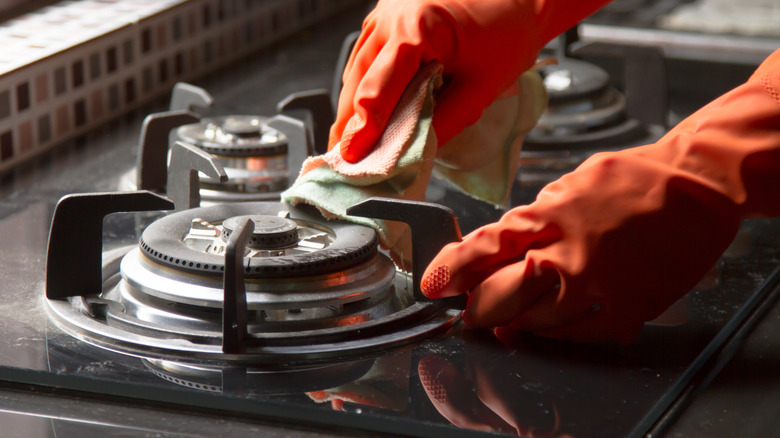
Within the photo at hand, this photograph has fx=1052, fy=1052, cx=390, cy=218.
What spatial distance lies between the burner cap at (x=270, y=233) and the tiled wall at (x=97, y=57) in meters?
0.47

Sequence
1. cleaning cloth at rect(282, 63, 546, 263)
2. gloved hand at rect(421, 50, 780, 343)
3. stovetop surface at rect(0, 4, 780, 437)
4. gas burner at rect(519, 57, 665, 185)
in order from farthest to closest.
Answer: gas burner at rect(519, 57, 665, 185), cleaning cloth at rect(282, 63, 546, 263), gloved hand at rect(421, 50, 780, 343), stovetop surface at rect(0, 4, 780, 437)

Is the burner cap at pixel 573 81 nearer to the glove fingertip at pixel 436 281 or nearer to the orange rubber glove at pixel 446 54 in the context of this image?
the orange rubber glove at pixel 446 54

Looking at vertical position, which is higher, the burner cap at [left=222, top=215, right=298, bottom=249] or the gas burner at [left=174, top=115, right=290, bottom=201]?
the burner cap at [left=222, top=215, right=298, bottom=249]

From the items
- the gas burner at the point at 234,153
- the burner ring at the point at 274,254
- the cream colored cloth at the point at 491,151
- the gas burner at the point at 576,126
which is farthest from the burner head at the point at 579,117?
the burner ring at the point at 274,254

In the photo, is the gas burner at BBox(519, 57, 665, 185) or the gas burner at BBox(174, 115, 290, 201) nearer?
the gas burner at BBox(174, 115, 290, 201)

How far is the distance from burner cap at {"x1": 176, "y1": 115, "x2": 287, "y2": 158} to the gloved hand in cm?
47

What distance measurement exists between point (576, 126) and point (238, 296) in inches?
32.5

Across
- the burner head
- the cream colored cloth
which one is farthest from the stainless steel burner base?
the burner head


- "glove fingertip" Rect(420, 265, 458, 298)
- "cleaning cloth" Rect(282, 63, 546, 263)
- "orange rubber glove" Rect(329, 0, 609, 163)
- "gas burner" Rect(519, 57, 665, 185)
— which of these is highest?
"orange rubber glove" Rect(329, 0, 609, 163)

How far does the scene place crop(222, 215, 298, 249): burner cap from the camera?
37.9 inches

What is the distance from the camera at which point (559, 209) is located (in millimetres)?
894

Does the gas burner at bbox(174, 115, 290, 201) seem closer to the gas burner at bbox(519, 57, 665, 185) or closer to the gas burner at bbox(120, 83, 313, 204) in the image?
the gas burner at bbox(120, 83, 313, 204)

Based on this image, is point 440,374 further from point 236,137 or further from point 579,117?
point 579,117

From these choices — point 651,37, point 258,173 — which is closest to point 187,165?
point 258,173
